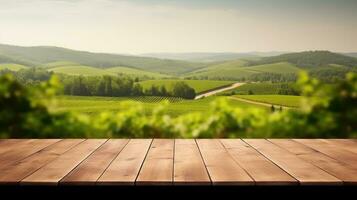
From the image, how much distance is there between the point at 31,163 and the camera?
2248mm

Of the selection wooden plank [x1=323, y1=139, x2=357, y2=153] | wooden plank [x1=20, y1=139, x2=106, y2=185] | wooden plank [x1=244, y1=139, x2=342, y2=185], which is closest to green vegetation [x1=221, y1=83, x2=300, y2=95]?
wooden plank [x1=323, y1=139, x2=357, y2=153]

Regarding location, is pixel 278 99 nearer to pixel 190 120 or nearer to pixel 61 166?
pixel 190 120

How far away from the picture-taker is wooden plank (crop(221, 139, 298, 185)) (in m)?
1.81

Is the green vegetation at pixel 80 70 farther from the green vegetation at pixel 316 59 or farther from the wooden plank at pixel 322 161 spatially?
the wooden plank at pixel 322 161

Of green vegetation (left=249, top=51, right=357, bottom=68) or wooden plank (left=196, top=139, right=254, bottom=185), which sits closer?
wooden plank (left=196, top=139, right=254, bottom=185)

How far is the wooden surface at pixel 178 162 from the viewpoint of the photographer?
72.5 inches

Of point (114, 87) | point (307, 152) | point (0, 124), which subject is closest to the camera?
point (307, 152)

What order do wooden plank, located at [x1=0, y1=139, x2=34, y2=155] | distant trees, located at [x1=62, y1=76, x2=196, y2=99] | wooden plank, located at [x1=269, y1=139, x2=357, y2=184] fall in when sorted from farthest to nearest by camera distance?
distant trees, located at [x1=62, y1=76, x2=196, y2=99] < wooden plank, located at [x1=0, y1=139, x2=34, y2=155] < wooden plank, located at [x1=269, y1=139, x2=357, y2=184]

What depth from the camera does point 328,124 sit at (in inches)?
152

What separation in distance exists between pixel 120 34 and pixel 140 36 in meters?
0.31

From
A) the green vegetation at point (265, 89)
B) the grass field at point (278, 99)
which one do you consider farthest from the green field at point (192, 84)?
Result: the grass field at point (278, 99)

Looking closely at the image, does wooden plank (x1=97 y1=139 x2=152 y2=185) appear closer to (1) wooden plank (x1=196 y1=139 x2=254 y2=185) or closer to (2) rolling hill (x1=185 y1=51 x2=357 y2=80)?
(1) wooden plank (x1=196 y1=139 x2=254 y2=185)
